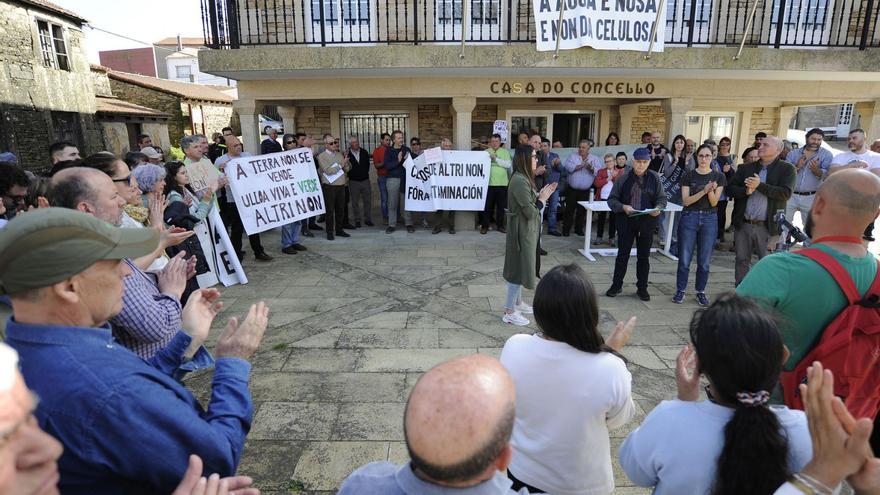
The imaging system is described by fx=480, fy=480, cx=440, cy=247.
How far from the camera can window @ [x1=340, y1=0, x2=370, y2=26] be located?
33.2ft

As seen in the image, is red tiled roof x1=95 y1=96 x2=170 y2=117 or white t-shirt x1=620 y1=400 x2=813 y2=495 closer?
white t-shirt x1=620 y1=400 x2=813 y2=495

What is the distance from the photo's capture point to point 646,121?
1235 centimetres

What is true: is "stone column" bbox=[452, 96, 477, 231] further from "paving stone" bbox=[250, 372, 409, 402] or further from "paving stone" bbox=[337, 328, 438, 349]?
"paving stone" bbox=[250, 372, 409, 402]

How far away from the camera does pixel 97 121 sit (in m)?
19.4

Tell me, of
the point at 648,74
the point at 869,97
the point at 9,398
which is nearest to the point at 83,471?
the point at 9,398

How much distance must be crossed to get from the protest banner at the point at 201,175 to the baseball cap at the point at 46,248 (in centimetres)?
521

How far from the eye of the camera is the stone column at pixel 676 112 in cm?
948

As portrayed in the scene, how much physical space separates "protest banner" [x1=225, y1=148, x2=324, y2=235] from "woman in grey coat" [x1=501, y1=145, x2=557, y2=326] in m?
4.28

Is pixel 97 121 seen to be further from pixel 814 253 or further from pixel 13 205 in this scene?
pixel 814 253

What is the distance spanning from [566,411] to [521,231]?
334cm

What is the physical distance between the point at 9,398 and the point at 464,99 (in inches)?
354

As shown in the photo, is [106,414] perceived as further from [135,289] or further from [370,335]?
[370,335]

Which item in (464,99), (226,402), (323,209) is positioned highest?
(464,99)

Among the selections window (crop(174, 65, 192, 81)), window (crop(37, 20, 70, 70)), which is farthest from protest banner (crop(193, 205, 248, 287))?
window (crop(174, 65, 192, 81))
